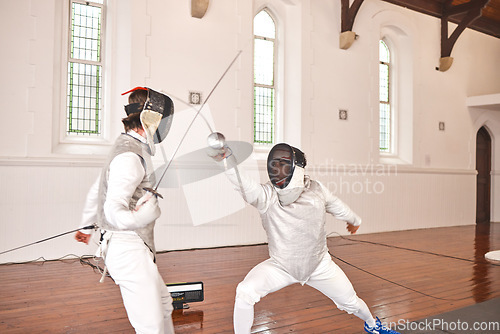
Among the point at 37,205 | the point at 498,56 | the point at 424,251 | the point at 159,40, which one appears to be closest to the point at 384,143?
the point at 424,251

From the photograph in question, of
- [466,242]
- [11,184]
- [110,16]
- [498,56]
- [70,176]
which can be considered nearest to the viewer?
[11,184]

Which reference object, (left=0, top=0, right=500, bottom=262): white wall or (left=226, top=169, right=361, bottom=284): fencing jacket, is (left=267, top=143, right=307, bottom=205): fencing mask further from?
(left=0, top=0, right=500, bottom=262): white wall

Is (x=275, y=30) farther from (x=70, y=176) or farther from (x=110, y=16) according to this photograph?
(x=70, y=176)

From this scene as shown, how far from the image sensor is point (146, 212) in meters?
1.51

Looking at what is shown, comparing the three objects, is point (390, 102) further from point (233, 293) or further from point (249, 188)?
point (249, 188)

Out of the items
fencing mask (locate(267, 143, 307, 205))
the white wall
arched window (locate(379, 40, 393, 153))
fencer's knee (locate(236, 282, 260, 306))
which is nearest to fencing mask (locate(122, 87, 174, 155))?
Result: fencing mask (locate(267, 143, 307, 205))

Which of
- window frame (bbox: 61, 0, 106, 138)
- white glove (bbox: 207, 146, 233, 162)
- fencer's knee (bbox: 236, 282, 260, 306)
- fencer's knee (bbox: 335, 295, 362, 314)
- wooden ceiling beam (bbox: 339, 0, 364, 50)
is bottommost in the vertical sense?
fencer's knee (bbox: 335, 295, 362, 314)

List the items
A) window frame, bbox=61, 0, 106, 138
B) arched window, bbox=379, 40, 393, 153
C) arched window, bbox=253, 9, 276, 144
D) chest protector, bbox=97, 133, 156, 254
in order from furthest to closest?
arched window, bbox=379, 40, 393, 153
arched window, bbox=253, 9, 276, 144
window frame, bbox=61, 0, 106, 138
chest protector, bbox=97, 133, 156, 254

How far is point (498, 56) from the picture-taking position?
8.99m

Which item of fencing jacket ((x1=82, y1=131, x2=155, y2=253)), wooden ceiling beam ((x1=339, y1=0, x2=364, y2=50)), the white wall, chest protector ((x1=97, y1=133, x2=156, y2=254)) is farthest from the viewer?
wooden ceiling beam ((x1=339, y1=0, x2=364, y2=50))

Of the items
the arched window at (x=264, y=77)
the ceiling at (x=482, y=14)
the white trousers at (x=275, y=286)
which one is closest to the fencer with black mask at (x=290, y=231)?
the white trousers at (x=275, y=286)

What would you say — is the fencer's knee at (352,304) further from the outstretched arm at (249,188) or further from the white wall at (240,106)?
the white wall at (240,106)

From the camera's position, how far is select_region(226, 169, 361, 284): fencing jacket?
2088mm

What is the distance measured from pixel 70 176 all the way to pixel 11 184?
560mm
